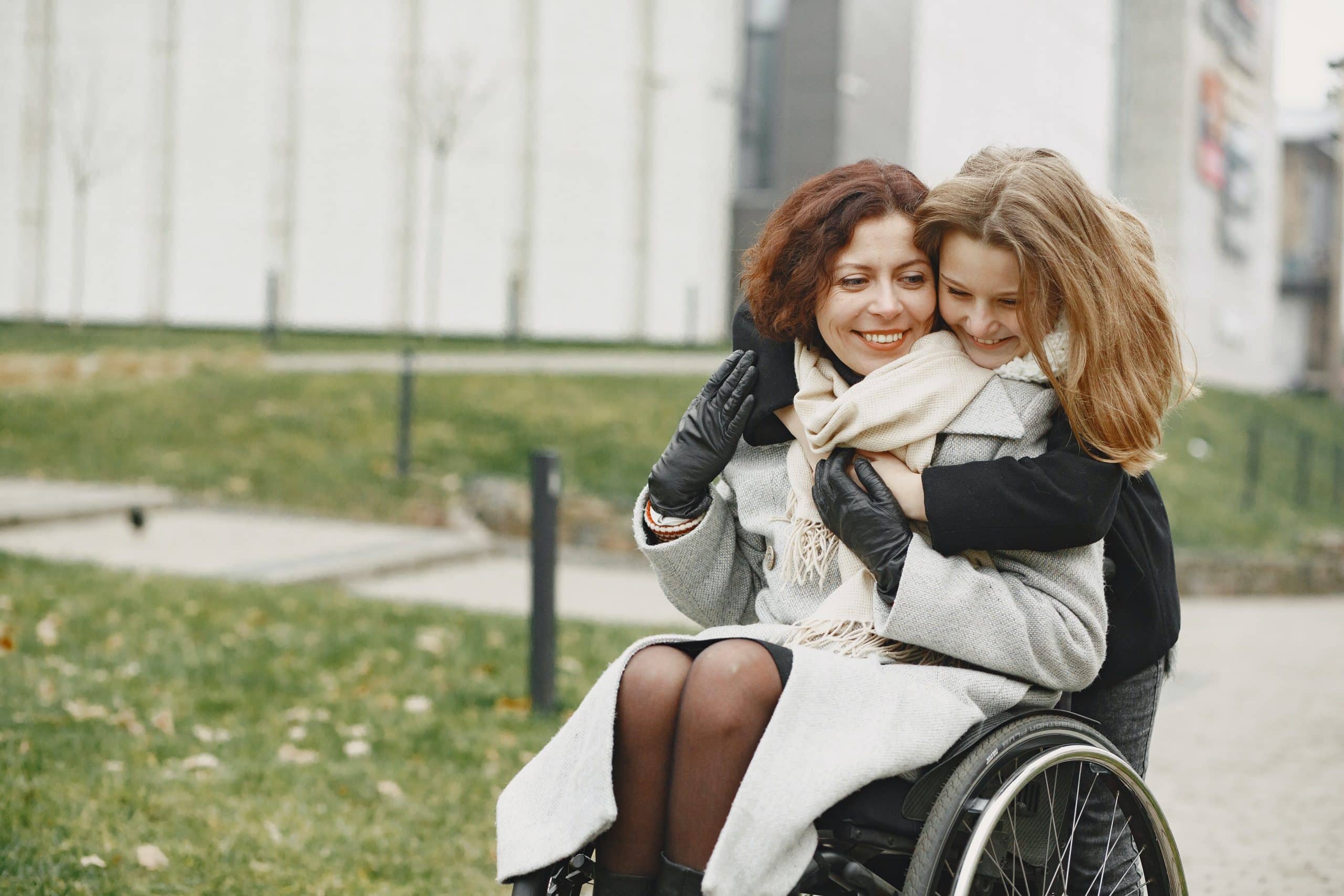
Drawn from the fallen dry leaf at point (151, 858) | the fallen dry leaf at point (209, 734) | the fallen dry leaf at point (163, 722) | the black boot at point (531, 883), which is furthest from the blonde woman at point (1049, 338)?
the fallen dry leaf at point (163, 722)

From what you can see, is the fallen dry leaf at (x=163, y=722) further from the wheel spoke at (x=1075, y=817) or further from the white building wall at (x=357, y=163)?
the white building wall at (x=357, y=163)

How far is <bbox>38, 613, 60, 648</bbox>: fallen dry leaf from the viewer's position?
578 cm

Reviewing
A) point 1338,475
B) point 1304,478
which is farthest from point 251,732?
point 1338,475

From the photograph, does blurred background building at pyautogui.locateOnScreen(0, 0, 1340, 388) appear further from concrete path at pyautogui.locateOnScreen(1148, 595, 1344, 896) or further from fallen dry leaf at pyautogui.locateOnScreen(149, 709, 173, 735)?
fallen dry leaf at pyautogui.locateOnScreen(149, 709, 173, 735)

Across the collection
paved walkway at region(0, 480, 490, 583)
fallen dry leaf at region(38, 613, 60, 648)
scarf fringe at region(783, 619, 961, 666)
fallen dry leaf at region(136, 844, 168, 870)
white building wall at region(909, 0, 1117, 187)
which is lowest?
paved walkway at region(0, 480, 490, 583)

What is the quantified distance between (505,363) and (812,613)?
13.6 m

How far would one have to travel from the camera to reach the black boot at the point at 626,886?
2314 millimetres

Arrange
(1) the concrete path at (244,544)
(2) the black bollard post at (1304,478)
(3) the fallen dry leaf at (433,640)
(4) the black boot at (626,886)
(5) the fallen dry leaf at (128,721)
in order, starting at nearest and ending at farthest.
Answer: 1. (4) the black boot at (626,886)
2. (5) the fallen dry leaf at (128,721)
3. (3) the fallen dry leaf at (433,640)
4. (1) the concrete path at (244,544)
5. (2) the black bollard post at (1304,478)

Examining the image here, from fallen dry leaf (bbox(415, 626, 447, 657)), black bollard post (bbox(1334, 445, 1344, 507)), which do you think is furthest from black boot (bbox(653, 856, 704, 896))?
black bollard post (bbox(1334, 445, 1344, 507))

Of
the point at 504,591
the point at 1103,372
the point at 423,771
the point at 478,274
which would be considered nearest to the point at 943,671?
the point at 1103,372

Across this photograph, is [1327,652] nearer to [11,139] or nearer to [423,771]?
[423,771]

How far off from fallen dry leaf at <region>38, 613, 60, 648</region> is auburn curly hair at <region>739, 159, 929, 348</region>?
4220mm

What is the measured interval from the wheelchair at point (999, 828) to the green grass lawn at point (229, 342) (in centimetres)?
1450

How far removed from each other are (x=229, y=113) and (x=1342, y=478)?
1971 centimetres
